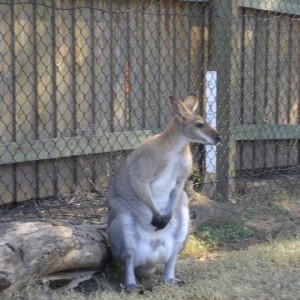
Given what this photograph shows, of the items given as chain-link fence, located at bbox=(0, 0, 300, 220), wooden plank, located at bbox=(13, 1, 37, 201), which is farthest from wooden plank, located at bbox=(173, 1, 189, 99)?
wooden plank, located at bbox=(13, 1, 37, 201)

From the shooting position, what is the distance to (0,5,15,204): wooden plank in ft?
18.4

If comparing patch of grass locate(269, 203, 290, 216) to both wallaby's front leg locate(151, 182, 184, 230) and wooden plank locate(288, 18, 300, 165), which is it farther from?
wallaby's front leg locate(151, 182, 184, 230)

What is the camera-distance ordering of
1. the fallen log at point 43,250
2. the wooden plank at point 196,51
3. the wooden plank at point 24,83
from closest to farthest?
1. the fallen log at point 43,250
2. the wooden plank at point 24,83
3. the wooden plank at point 196,51

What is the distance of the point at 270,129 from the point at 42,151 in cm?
291

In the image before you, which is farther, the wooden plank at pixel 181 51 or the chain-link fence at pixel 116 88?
the wooden plank at pixel 181 51

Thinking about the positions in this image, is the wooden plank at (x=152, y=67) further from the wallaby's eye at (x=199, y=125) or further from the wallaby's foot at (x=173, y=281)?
the wallaby's foot at (x=173, y=281)

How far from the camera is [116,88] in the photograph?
21.0ft

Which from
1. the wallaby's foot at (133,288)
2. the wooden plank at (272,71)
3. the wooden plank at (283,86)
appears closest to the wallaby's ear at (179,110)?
the wallaby's foot at (133,288)

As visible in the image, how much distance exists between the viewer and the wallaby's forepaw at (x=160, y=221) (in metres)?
5.06

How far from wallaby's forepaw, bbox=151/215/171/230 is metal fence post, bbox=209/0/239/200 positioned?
1.93 metres

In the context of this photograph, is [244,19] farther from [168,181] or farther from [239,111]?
[168,181]

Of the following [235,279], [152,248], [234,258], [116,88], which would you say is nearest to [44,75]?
[116,88]

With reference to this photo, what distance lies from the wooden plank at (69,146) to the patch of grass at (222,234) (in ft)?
3.50

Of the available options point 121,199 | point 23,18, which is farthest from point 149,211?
point 23,18
